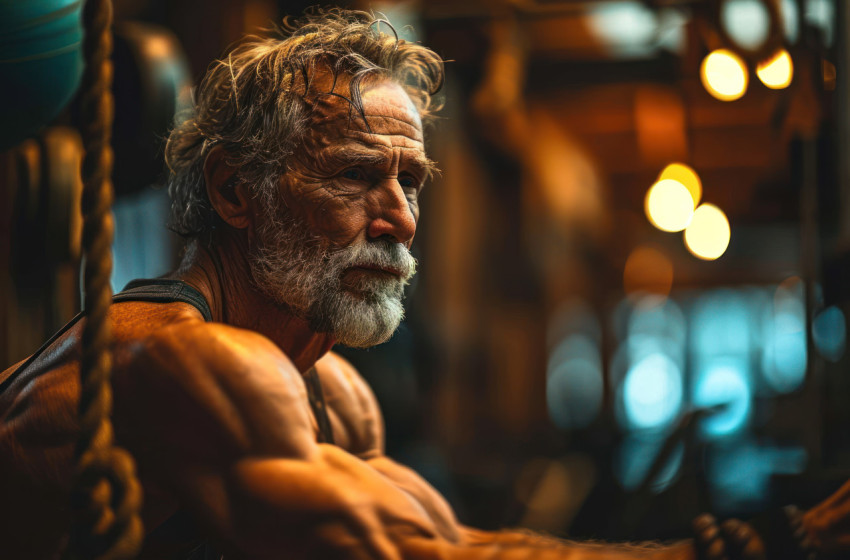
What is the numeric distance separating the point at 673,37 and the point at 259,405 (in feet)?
11.1

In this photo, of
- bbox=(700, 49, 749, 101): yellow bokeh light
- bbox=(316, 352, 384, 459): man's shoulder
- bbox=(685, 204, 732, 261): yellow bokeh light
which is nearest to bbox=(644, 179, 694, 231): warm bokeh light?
bbox=(685, 204, 732, 261): yellow bokeh light

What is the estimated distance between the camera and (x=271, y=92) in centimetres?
99

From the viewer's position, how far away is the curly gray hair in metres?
0.98

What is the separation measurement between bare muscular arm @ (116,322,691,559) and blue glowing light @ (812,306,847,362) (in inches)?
63.4

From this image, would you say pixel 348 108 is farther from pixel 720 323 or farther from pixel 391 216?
pixel 720 323

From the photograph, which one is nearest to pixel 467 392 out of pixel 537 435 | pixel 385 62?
pixel 537 435

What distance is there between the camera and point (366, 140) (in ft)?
3.15

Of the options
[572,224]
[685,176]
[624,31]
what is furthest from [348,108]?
[572,224]

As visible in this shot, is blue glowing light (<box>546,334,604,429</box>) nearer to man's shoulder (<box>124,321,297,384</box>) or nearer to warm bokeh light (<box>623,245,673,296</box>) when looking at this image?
warm bokeh light (<box>623,245,673,296</box>)

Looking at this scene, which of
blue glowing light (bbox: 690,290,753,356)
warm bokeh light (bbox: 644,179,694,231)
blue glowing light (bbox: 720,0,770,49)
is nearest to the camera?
blue glowing light (bbox: 720,0,770,49)

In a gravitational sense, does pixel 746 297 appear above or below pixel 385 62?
below

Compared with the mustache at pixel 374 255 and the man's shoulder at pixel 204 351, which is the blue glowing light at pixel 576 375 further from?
the man's shoulder at pixel 204 351

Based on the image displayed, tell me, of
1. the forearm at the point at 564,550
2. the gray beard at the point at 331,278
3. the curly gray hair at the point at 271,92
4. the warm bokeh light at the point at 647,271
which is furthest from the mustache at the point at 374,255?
the warm bokeh light at the point at 647,271

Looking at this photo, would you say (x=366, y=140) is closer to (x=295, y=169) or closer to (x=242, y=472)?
(x=295, y=169)
